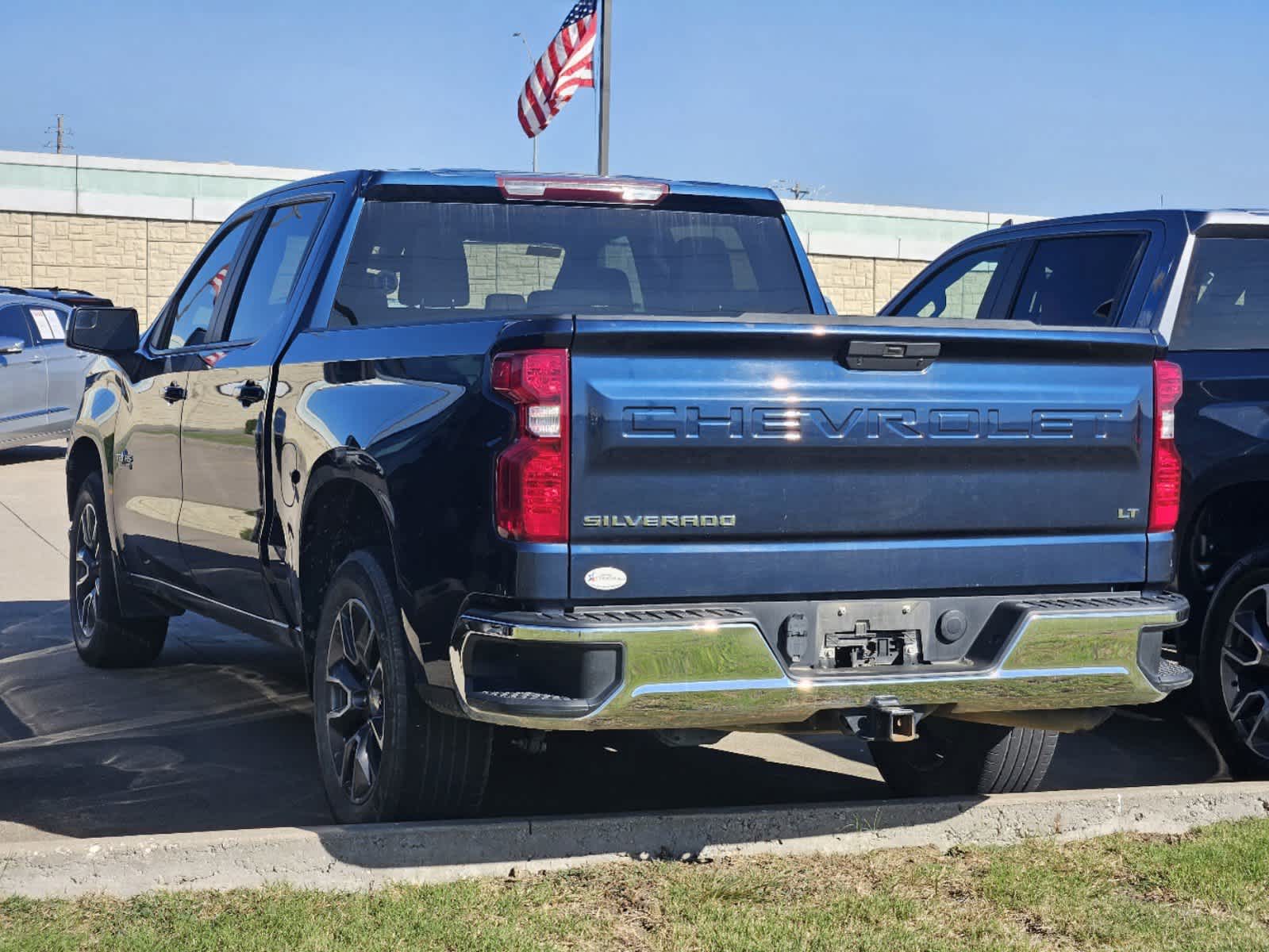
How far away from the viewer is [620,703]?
4305mm

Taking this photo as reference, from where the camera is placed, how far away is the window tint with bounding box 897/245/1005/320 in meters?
7.59

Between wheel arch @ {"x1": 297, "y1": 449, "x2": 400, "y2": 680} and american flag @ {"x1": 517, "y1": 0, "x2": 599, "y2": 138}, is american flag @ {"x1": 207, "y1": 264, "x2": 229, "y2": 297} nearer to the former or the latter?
wheel arch @ {"x1": 297, "y1": 449, "x2": 400, "y2": 680}

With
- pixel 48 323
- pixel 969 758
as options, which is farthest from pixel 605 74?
pixel 969 758

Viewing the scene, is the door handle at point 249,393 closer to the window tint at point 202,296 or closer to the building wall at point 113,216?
the window tint at point 202,296

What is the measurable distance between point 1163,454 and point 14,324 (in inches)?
610

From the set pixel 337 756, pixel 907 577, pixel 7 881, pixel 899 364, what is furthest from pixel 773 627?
pixel 7 881

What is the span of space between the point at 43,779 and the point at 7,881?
1.57 meters

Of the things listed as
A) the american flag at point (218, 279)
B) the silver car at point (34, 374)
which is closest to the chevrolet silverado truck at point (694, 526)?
the american flag at point (218, 279)

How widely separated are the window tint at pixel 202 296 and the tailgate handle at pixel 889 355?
322 cm

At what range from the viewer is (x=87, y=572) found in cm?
813

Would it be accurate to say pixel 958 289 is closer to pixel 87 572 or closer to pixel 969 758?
pixel 969 758

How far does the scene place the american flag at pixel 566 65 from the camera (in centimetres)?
2214

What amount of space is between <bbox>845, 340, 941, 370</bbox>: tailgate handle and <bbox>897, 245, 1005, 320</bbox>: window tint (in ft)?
9.96

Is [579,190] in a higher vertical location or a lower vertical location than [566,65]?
lower
